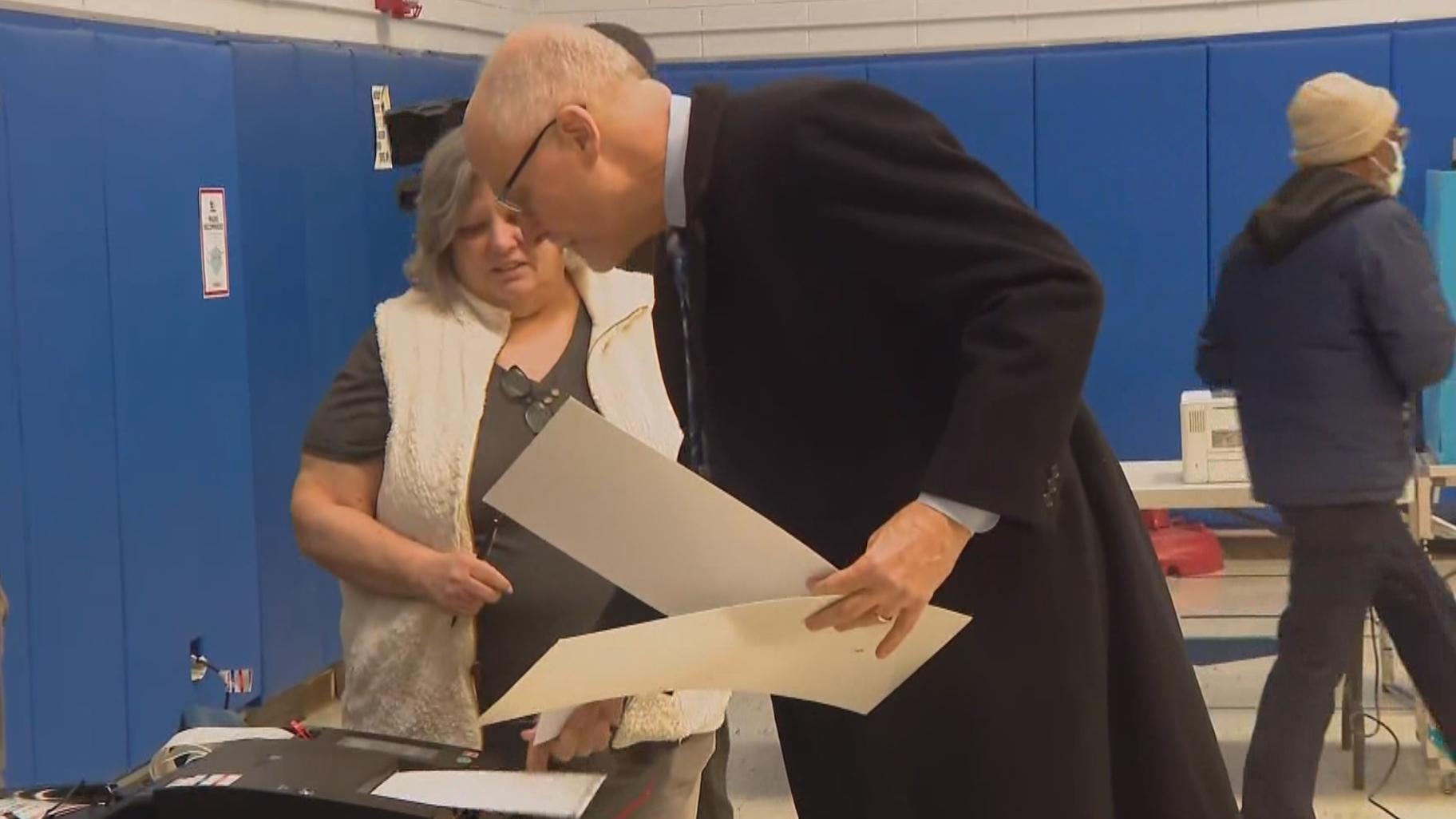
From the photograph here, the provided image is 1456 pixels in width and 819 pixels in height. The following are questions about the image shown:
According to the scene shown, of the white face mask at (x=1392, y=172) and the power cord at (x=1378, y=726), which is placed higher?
the white face mask at (x=1392, y=172)

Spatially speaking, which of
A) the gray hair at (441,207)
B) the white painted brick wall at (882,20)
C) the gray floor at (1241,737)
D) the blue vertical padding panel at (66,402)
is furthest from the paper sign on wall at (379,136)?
the gray hair at (441,207)

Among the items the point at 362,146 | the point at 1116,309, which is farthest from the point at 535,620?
the point at 1116,309

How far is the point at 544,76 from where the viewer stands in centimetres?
134

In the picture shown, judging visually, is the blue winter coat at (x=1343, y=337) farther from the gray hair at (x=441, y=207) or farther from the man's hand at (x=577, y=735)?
the man's hand at (x=577, y=735)

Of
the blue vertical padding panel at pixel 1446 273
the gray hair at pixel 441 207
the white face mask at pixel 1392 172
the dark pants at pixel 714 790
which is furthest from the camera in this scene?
the blue vertical padding panel at pixel 1446 273

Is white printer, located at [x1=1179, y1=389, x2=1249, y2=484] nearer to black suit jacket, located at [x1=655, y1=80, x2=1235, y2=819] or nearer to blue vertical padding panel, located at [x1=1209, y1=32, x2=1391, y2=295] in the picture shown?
blue vertical padding panel, located at [x1=1209, y1=32, x2=1391, y2=295]

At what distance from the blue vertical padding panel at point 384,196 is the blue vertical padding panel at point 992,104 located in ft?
6.36

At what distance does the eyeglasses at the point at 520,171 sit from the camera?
1336mm

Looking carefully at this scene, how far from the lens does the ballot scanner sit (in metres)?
1.31

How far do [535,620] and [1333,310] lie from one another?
1939mm

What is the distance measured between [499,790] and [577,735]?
26 centimetres

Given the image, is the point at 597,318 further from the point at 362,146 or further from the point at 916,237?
the point at 362,146

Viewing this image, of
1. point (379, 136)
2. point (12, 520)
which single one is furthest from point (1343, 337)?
point (379, 136)

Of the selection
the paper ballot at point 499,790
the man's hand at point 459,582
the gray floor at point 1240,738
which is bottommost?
the gray floor at point 1240,738
